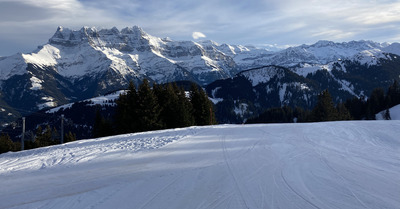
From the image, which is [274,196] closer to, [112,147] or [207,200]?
[207,200]

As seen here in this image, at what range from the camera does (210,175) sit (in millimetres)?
9406

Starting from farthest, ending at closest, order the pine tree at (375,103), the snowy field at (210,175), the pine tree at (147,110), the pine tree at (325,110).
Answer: the pine tree at (375,103) < the pine tree at (325,110) < the pine tree at (147,110) < the snowy field at (210,175)

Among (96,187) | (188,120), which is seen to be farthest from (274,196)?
(188,120)

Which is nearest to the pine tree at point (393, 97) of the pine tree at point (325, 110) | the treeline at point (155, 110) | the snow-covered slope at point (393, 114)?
the snow-covered slope at point (393, 114)

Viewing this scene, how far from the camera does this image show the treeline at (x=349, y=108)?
59875 mm

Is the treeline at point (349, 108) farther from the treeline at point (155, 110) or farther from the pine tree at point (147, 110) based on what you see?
the pine tree at point (147, 110)

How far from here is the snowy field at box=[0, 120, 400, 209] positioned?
723cm

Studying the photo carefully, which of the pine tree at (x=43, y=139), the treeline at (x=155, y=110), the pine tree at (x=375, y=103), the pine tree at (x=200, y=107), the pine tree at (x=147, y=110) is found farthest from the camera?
the pine tree at (x=375, y=103)

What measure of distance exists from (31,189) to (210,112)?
37.0 meters

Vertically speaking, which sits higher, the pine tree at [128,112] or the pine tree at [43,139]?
the pine tree at [128,112]

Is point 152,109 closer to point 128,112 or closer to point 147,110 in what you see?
point 147,110

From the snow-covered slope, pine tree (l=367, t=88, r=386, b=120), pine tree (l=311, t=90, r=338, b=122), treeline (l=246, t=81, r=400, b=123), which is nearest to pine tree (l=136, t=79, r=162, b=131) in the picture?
pine tree (l=311, t=90, r=338, b=122)

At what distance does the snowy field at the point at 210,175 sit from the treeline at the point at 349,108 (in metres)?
47.0

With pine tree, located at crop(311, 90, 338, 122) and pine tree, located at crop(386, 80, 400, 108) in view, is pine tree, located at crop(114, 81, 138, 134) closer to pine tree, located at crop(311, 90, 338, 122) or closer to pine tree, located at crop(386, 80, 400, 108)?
pine tree, located at crop(311, 90, 338, 122)
